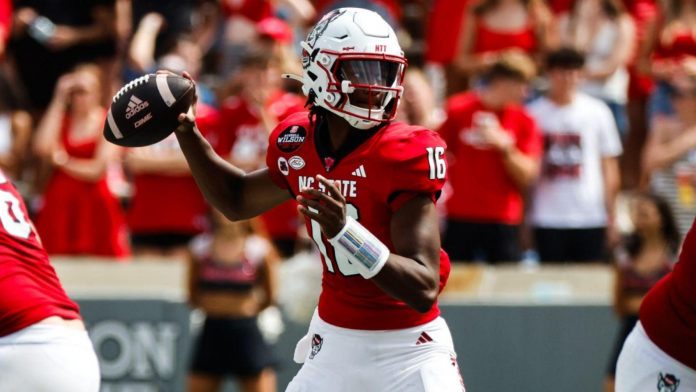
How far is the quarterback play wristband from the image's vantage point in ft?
12.8

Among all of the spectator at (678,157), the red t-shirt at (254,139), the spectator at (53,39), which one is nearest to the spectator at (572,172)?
the spectator at (678,157)

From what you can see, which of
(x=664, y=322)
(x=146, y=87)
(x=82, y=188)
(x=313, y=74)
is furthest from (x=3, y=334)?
(x=82, y=188)

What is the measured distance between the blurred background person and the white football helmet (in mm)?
4839

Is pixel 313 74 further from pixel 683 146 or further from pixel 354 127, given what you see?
pixel 683 146

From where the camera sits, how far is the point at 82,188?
8.94 meters

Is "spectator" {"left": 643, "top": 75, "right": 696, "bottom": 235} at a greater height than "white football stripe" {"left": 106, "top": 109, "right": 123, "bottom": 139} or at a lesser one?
lesser

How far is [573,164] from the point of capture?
874 cm

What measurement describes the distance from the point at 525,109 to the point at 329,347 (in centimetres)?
482

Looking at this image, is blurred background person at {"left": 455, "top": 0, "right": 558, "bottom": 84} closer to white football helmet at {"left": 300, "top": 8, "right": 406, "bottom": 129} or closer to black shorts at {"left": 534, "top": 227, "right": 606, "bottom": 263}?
black shorts at {"left": 534, "top": 227, "right": 606, "bottom": 263}

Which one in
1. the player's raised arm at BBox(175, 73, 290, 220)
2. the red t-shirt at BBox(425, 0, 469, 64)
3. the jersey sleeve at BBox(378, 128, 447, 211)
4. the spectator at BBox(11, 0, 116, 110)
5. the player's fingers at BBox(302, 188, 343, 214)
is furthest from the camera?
the spectator at BBox(11, 0, 116, 110)

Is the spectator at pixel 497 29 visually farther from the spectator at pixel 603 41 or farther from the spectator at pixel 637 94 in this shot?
the spectator at pixel 637 94

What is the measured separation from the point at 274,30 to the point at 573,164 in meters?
2.23

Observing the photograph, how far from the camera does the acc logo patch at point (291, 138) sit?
4.52 meters

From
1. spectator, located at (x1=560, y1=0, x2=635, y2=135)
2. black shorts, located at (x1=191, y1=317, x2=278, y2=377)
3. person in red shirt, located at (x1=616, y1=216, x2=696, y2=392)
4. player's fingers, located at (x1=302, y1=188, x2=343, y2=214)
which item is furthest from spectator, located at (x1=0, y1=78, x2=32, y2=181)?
player's fingers, located at (x1=302, y1=188, x2=343, y2=214)
